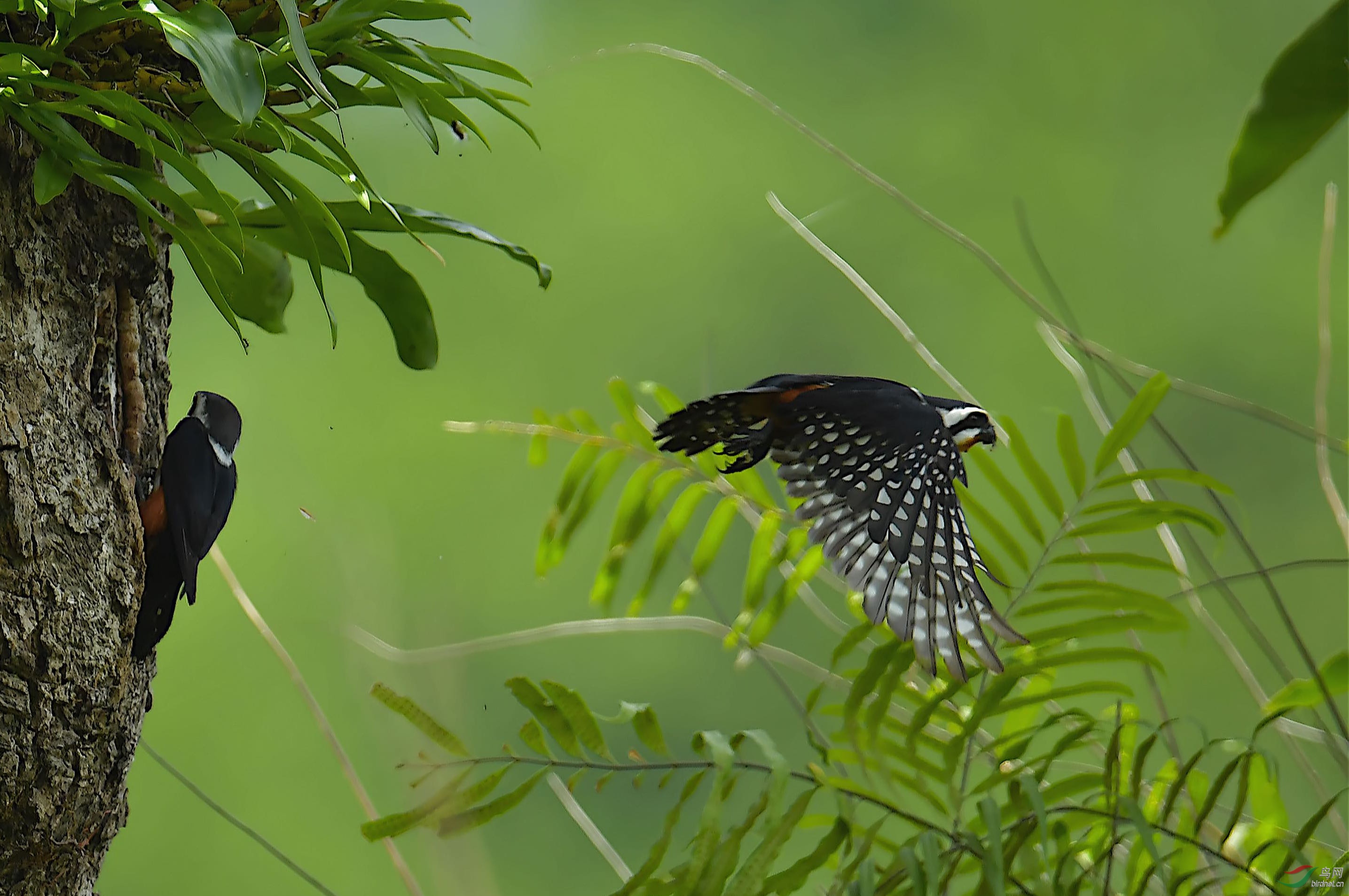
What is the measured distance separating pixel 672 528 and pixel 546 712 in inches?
13.4

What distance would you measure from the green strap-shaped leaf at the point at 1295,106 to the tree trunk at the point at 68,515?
85 cm

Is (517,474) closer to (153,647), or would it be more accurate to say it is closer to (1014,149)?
(1014,149)

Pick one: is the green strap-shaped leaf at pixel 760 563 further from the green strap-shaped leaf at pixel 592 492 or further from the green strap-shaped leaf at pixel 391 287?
the green strap-shaped leaf at pixel 391 287

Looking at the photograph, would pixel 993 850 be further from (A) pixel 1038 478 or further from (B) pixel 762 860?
(A) pixel 1038 478

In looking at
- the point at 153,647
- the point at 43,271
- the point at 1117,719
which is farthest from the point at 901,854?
the point at 43,271

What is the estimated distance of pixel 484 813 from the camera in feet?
2.85

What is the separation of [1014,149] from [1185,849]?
2258 mm

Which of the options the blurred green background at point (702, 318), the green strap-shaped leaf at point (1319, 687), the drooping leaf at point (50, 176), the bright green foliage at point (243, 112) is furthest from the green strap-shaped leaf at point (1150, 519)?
the blurred green background at point (702, 318)

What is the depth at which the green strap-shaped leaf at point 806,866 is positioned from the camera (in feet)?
2.70

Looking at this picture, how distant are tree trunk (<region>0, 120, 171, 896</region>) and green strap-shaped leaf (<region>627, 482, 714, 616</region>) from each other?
0.58m

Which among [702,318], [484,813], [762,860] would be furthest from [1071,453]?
[702,318]

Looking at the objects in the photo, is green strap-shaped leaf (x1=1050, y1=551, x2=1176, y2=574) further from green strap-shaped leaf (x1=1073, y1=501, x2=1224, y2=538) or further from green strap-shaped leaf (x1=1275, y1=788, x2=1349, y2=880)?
green strap-shaped leaf (x1=1275, y1=788, x2=1349, y2=880)

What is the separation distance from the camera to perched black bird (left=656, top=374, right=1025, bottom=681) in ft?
2.47

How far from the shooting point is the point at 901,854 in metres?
0.80
